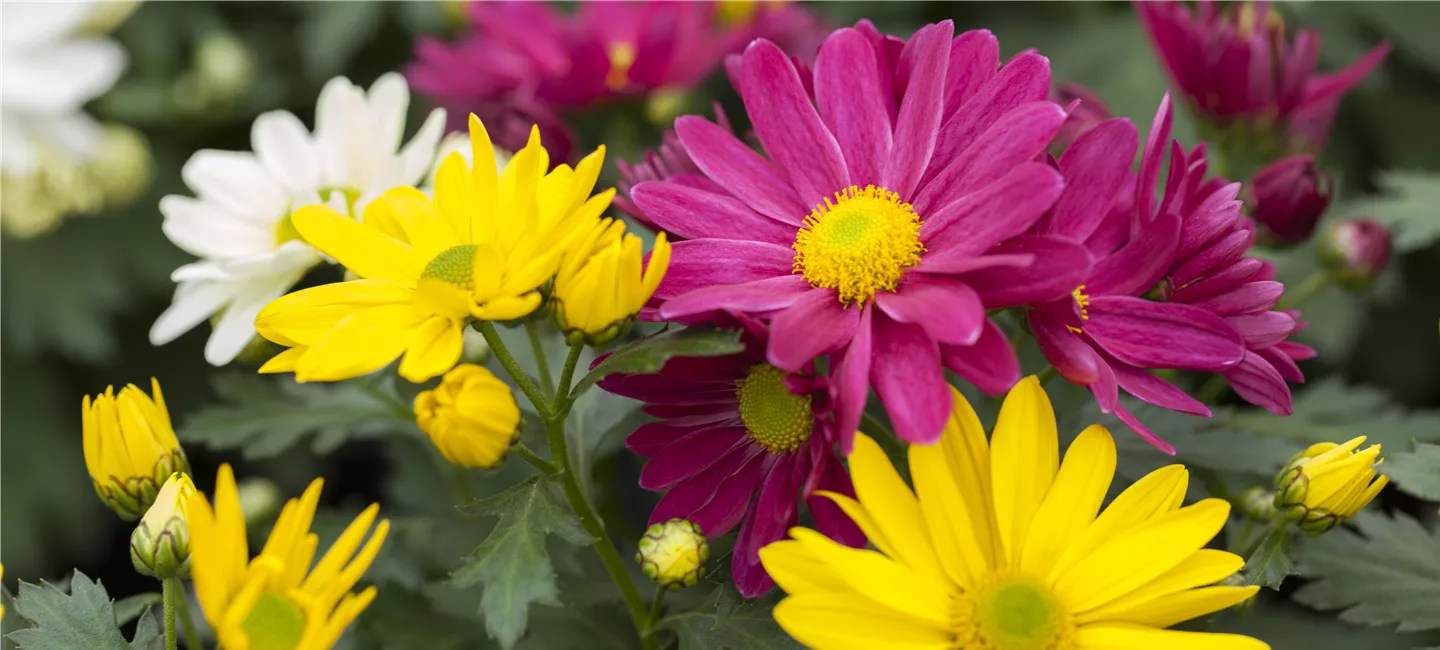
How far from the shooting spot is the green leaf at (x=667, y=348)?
471mm

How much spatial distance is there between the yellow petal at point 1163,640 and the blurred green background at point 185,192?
30.7 inches

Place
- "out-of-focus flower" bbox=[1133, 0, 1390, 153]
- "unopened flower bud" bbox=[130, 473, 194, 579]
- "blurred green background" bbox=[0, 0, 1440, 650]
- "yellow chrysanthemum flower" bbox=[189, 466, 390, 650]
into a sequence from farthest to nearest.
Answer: "blurred green background" bbox=[0, 0, 1440, 650] < "out-of-focus flower" bbox=[1133, 0, 1390, 153] < "unopened flower bud" bbox=[130, 473, 194, 579] < "yellow chrysanthemum flower" bbox=[189, 466, 390, 650]

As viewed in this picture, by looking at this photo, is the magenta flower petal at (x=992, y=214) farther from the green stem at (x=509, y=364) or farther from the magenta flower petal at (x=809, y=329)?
the green stem at (x=509, y=364)

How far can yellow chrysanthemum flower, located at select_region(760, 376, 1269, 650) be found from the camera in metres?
0.49

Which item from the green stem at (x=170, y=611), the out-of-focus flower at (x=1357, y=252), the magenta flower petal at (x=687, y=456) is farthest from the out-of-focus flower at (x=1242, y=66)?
the green stem at (x=170, y=611)

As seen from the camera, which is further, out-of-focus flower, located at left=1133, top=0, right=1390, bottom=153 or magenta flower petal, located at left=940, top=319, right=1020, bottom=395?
out-of-focus flower, located at left=1133, top=0, right=1390, bottom=153

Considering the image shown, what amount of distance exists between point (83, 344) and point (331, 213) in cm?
82

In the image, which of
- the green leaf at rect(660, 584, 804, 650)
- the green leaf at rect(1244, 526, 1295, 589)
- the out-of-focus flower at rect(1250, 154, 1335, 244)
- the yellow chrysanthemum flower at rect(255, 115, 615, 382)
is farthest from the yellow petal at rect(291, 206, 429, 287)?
the out-of-focus flower at rect(1250, 154, 1335, 244)

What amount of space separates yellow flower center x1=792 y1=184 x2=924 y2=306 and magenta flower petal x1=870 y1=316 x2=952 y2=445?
3 centimetres

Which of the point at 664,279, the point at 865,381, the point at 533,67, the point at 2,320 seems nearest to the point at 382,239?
the point at 664,279

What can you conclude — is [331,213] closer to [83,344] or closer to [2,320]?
[83,344]

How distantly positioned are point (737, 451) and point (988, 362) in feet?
0.52

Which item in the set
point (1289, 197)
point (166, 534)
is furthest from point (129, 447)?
point (1289, 197)

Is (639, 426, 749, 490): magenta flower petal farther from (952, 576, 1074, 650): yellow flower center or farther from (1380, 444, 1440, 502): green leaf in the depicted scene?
(1380, 444, 1440, 502): green leaf
